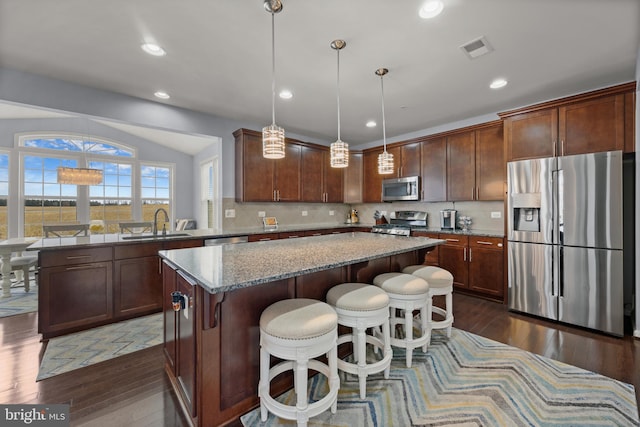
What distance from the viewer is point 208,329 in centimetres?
138

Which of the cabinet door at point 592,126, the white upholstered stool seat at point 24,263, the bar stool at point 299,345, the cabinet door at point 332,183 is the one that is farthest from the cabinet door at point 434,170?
the white upholstered stool seat at point 24,263

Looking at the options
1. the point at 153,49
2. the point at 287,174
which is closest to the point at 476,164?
the point at 287,174

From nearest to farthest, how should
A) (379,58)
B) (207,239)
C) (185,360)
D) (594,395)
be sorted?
(185,360) < (594,395) < (379,58) < (207,239)

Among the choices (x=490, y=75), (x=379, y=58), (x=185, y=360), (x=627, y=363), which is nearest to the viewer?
(x=185, y=360)

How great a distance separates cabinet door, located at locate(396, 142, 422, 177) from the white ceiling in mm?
1170

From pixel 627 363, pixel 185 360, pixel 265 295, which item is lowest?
pixel 627 363

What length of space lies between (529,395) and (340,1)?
115 inches

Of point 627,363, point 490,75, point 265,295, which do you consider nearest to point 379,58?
point 490,75

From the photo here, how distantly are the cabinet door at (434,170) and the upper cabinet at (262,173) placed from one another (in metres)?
2.21

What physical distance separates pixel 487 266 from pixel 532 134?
5.69 feet

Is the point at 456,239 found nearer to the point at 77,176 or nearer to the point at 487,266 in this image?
the point at 487,266

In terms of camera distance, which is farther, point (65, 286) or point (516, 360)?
point (65, 286)

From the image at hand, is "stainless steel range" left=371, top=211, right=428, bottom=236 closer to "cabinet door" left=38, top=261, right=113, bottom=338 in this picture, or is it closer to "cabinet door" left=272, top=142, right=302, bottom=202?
"cabinet door" left=272, top=142, right=302, bottom=202

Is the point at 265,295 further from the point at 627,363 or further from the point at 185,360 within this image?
the point at 627,363
